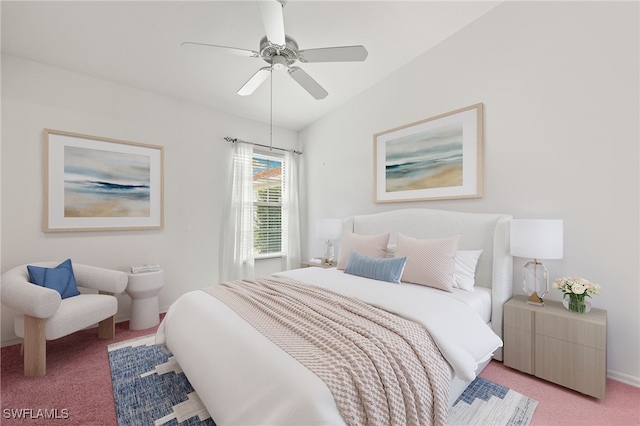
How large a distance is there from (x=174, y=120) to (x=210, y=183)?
929 mm

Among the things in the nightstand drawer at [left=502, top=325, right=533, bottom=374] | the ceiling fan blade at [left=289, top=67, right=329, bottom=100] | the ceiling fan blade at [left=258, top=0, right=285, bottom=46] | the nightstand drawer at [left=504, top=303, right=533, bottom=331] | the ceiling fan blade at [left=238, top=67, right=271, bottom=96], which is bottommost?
the nightstand drawer at [left=502, top=325, right=533, bottom=374]

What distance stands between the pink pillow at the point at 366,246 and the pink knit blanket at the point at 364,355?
42.1 inches

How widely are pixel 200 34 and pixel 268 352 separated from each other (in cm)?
267

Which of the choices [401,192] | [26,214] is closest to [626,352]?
[401,192]

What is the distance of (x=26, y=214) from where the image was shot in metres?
2.63

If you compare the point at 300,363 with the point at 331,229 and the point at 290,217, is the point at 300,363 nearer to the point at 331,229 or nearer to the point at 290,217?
the point at 331,229

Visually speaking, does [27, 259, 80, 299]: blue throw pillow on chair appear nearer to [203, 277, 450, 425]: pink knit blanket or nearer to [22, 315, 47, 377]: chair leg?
[22, 315, 47, 377]: chair leg

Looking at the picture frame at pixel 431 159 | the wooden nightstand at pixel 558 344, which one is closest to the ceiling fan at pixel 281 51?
the picture frame at pixel 431 159

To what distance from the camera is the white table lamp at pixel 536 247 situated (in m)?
1.88

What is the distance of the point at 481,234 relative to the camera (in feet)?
7.75

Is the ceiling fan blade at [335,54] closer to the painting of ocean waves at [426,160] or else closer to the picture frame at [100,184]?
the painting of ocean waves at [426,160]

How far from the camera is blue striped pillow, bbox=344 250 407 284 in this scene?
2.31 meters

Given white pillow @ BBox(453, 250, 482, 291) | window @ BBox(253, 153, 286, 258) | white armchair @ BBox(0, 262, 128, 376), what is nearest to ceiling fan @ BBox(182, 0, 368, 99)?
white pillow @ BBox(453, 250, 482, 291)

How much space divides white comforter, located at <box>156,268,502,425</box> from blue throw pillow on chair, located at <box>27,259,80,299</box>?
3.97ft
